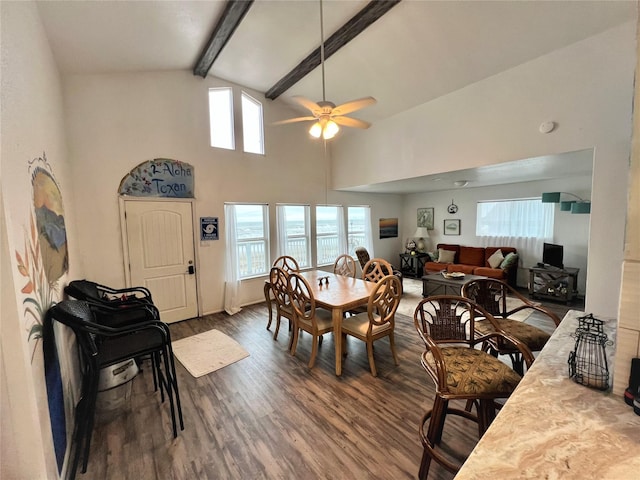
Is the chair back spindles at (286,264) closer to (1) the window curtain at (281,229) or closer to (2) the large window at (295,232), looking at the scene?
(1) the window curtain at (281,229)

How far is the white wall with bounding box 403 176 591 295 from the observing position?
4711 mm

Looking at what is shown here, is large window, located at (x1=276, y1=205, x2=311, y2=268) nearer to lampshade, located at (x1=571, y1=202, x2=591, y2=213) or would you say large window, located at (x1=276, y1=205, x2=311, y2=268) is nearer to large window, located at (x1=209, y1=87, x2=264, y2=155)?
large window, located at (x1=209, y1=87, x2=264, y2=155)

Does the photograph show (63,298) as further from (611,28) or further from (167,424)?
(611,28)

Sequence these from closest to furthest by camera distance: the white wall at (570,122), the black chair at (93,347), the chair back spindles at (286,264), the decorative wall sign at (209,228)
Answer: the black chair at (93,347), the white wall at (570,122), the chair back spindles at (286,264), the decorative wall sign at (209,228)

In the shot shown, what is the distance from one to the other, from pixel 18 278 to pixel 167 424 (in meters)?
1.45

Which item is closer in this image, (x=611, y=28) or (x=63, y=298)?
(x=63, y=298)

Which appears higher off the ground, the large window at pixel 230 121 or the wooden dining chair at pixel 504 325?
the large window at pixel 230 121

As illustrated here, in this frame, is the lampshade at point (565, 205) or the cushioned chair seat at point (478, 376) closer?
the cushioned chair seat at point (478, 376)

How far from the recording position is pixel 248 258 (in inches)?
187

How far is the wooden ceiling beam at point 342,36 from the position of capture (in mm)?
2693

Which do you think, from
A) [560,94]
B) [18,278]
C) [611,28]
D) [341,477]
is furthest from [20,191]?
[611,28]

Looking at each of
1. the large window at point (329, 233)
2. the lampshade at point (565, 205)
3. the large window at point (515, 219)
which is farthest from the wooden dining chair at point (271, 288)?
the lampshade at point (565, 205)

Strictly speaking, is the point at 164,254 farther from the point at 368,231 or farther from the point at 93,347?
the point at 368,231

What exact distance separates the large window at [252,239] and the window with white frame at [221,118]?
1098 millimetres
